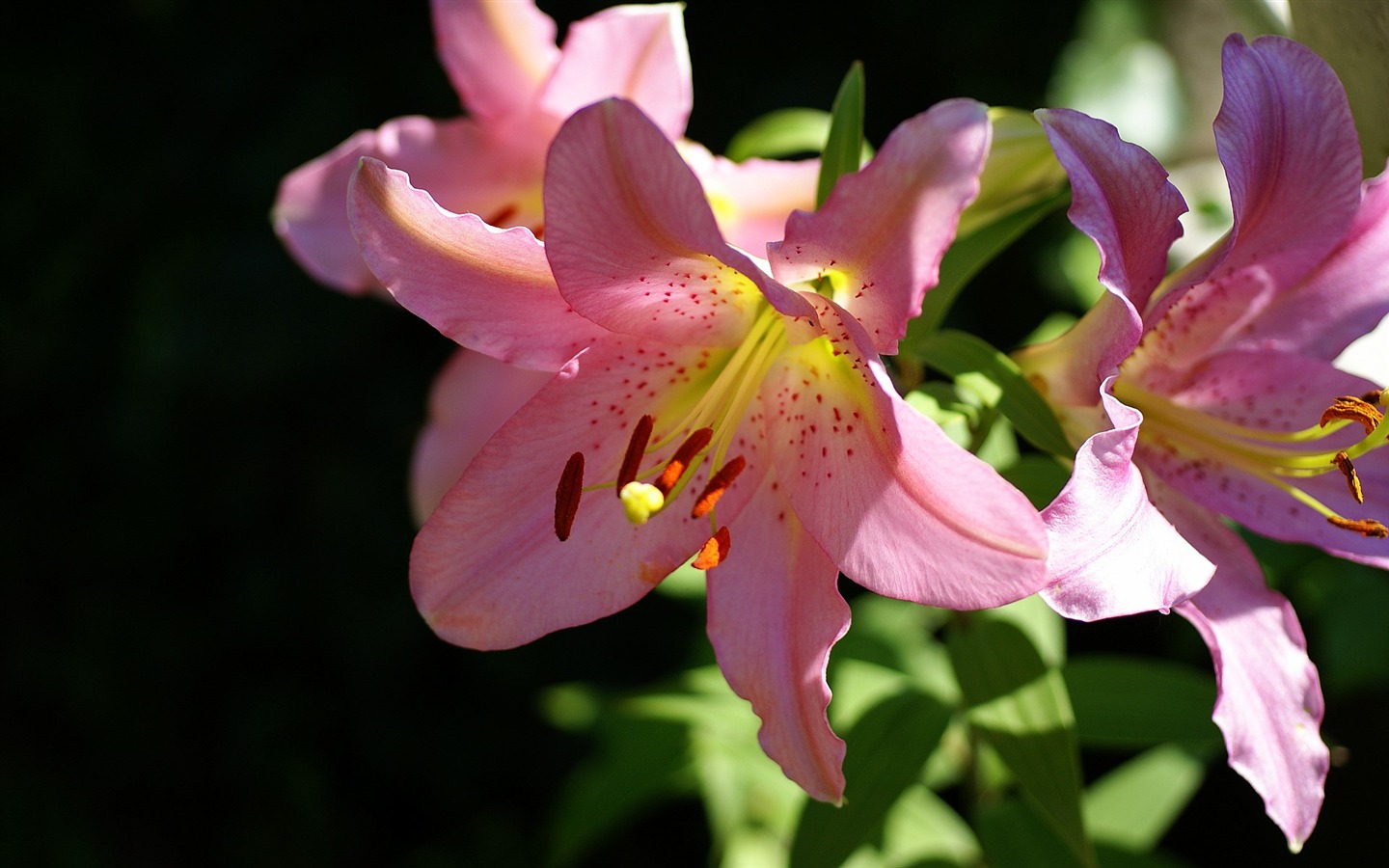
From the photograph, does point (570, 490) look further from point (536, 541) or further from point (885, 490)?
point (885, 490)

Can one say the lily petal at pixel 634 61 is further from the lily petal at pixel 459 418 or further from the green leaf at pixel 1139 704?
the green leaf at pixel 1139 704

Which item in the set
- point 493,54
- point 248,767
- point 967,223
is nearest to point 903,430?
point 967,223

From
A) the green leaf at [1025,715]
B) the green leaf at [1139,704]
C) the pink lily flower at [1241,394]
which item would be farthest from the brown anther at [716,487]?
the green leaf at [1139,704]

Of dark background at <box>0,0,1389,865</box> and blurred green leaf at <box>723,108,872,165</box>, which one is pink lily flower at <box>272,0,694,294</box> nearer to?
blurred green leaf at <box>723,108,872,165</box>

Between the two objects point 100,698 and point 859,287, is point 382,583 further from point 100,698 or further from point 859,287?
point 859,287

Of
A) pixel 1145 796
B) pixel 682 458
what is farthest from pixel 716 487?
pixel 1145 796

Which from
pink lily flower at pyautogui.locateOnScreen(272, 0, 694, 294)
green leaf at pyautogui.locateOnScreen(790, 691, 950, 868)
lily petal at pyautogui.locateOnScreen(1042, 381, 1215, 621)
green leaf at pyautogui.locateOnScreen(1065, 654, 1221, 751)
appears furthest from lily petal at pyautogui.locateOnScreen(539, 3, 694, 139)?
green leaf at pyautogui.locateOnScreen(1065, 654, 1221, 751)
